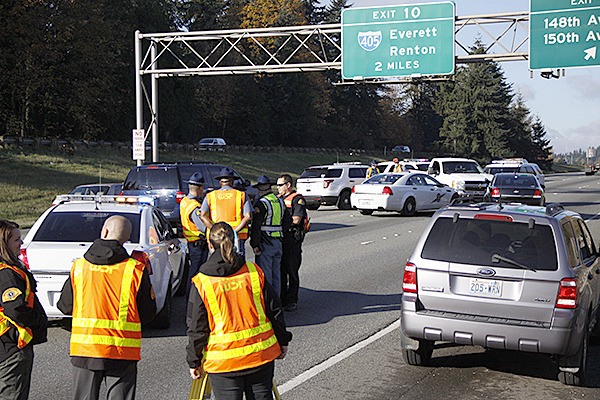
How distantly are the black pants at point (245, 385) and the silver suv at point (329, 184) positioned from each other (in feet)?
79.8

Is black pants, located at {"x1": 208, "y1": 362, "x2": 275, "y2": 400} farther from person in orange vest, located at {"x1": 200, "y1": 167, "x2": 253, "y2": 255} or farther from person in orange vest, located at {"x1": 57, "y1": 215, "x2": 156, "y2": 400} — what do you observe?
person in orange vest, located at {"x1": 200, "y1": 167, "x2": 253, "y2": 255}

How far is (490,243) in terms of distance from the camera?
285 inches

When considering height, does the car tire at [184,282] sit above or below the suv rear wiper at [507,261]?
below

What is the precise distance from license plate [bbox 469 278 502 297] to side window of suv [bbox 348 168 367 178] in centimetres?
2294

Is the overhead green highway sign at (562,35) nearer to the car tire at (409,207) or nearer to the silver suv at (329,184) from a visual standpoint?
the car tire at (409,207)

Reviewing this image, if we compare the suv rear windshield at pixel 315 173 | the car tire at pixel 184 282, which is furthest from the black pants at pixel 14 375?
the suv rear windshield at pixel 315 173

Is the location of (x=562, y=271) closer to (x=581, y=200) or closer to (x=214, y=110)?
(x=581, y=200)

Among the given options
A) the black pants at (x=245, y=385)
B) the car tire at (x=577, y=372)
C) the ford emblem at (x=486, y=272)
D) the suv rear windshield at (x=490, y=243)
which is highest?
the suv rear windshield at (x=490, y=243)

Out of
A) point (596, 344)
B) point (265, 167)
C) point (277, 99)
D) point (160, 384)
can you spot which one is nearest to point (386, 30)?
point (596, 344)

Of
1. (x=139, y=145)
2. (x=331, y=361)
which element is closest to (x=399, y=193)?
(x=139, y=145)

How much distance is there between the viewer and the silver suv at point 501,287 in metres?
6.75

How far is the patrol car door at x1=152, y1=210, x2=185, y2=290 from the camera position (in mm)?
9487

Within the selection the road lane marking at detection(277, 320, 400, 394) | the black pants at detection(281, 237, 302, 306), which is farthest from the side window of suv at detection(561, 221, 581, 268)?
the black pants at detection(281, 237, 302, 306)

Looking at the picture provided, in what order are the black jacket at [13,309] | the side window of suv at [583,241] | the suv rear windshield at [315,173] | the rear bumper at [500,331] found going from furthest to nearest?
the suv rear windshield at [315,173] → the side window of suv at [583,241] → the rear bumper at [500,331] → the black jacket at [13,309]
